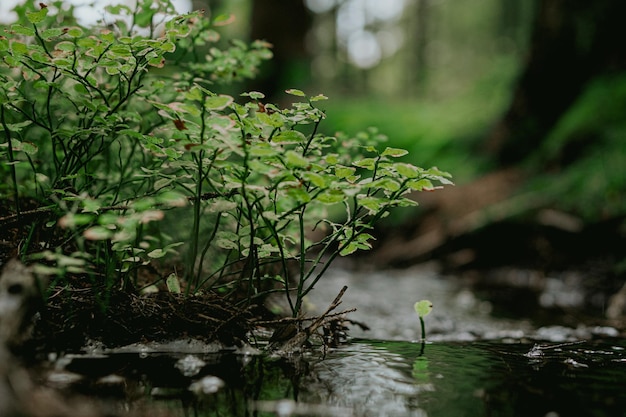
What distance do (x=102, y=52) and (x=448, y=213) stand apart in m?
5.68

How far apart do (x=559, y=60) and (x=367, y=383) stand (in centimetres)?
591

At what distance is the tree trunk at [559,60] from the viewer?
18.6ft

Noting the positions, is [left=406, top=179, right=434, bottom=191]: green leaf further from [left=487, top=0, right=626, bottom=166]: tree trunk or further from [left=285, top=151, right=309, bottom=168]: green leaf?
[left=487, top=0, right=626, bottom=166]: tree trunk

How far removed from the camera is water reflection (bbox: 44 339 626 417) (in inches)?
49.6

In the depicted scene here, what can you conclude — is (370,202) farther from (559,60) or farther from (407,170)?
(559,60)

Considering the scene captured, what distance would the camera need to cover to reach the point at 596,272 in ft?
13.2

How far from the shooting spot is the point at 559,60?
6133 millimetres

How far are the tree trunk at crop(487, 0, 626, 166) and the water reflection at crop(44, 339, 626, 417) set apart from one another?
5053 millimetres

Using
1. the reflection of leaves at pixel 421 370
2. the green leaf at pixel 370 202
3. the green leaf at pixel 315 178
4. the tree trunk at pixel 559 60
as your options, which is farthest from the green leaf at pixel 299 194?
the tree trunk at pixel 559 60

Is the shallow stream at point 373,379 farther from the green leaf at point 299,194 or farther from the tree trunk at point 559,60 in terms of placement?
the tree trunk at point 559,60

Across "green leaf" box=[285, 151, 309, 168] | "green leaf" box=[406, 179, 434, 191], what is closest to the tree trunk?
"green leaf" box=[406, 179, 434, 191]

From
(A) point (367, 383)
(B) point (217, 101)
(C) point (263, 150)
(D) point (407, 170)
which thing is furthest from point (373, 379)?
(B) point (217, 101)

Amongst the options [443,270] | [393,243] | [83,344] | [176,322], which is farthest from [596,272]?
[83,344]

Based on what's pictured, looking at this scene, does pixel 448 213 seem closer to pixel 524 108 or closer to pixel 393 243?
pixel 393 243
